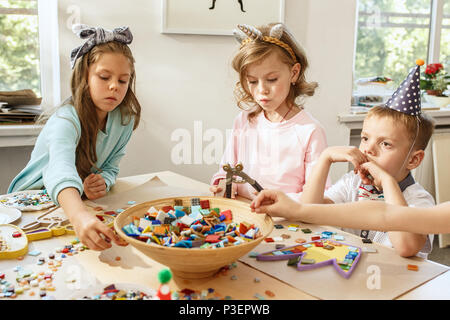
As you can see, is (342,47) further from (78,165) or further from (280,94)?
(78,165)

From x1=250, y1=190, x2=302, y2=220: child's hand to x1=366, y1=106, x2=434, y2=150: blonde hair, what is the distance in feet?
1.57

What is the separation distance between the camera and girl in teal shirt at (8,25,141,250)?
150cm

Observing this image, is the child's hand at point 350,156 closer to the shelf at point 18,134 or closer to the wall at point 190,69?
the wall at point 190,69

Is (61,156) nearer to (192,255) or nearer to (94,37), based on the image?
(94,37)

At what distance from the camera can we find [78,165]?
163 centimetres

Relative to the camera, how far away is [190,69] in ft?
8.63

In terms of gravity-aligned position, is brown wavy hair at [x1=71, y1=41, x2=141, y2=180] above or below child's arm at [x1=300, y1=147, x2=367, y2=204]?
above

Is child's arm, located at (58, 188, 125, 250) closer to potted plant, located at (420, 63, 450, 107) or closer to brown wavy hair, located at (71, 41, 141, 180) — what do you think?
brown wavy hair, located at (71, 41, 141, 180)

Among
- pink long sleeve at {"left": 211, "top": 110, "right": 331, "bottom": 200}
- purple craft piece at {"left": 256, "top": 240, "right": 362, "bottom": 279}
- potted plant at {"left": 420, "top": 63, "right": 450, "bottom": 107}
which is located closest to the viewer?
purple craft piece at {"left": 256, "top": 240, "right": 362, "bottom": 279}

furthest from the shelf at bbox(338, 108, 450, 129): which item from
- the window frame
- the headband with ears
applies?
the window frame

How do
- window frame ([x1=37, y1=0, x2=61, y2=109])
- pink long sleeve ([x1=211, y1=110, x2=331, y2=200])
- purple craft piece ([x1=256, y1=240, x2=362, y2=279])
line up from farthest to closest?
window frame ([x1=37, y1=0, x2=61, y2=109])
pink long sleeve ([x1=211, y1=110, x2=331, y2=200])
purple craft piece ([x1=256, y1=240, x2=362, y2=279])

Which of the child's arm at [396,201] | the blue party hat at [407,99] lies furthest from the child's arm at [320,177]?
the blue party hat at [407,99]

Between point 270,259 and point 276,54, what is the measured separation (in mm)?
900

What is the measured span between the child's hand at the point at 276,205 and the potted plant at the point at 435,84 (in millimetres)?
2639
